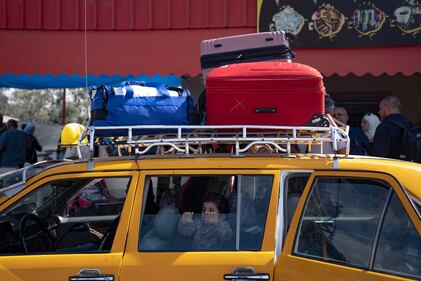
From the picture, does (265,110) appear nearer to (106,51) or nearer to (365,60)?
(365,60)

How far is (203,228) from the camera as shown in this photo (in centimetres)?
339

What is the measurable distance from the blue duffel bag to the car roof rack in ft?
0.23

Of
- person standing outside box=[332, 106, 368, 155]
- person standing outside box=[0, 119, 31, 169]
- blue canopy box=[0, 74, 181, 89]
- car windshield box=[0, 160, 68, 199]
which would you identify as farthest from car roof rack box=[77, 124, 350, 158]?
person standing outside box=[0, 119, 31, 169]

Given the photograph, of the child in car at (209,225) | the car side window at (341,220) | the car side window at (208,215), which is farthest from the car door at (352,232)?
the child in car at (209,225)

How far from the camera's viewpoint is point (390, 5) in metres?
7.46

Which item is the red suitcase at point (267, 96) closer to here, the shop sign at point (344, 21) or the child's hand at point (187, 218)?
the child's hand at point (187, 218)

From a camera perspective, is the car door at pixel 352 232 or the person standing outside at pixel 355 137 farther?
the person standing outside at pixel 355 137

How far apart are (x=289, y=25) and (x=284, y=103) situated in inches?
163

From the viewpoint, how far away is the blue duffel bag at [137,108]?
371cm

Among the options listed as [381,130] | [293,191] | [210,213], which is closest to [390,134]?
[381,130]

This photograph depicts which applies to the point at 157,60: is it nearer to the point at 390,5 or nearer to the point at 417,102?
the point at 390,5

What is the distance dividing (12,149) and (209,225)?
789cm

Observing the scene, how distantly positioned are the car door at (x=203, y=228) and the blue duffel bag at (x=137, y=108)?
1.52 feet

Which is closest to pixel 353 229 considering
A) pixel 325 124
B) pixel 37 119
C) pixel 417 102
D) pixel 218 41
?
pixel 325 124
